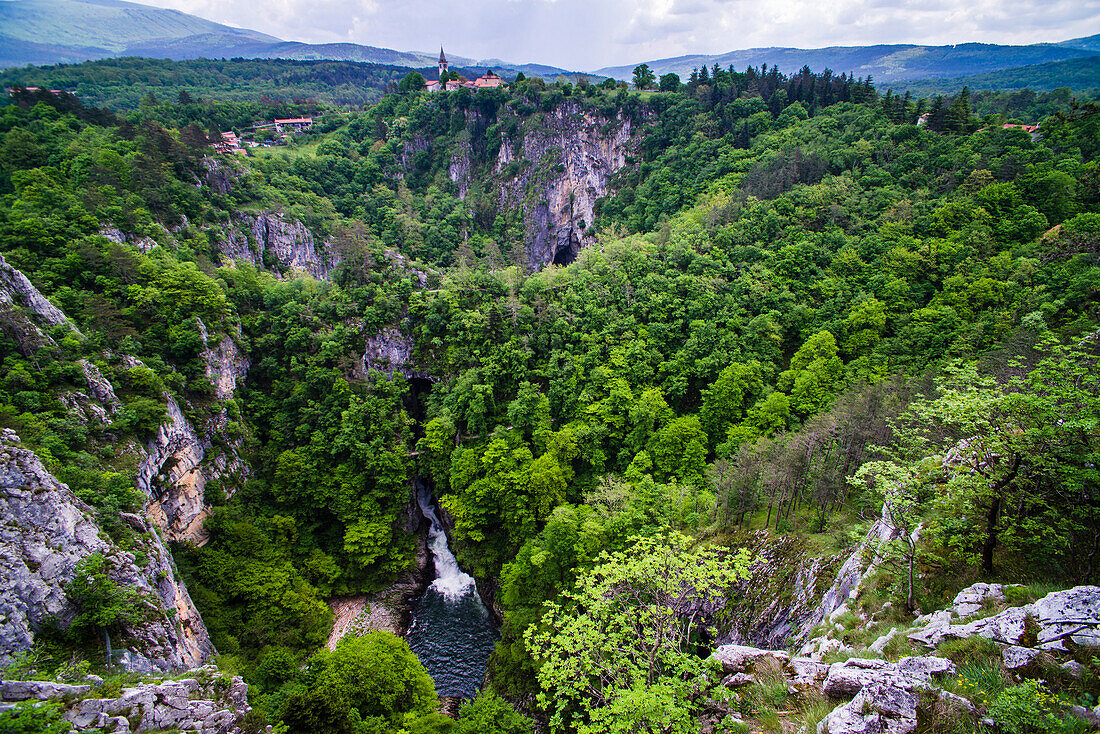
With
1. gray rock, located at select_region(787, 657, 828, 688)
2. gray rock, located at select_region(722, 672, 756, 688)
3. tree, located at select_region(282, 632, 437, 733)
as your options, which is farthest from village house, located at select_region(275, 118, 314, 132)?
gray rock, located at select_region(787, 657, 828, 688)

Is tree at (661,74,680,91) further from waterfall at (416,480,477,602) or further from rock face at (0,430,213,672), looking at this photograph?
rock face at (0,430,213,672)

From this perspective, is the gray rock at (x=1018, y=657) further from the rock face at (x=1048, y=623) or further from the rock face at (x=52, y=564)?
the rock face at (x=52, y=564)

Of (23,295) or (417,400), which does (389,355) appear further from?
(23,295)

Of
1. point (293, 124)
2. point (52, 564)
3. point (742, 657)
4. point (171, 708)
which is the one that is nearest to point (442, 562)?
point (171, 708)

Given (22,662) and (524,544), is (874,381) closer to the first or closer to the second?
(524,544)

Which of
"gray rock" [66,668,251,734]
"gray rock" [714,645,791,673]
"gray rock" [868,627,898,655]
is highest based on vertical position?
"gray rock" [868,627,898,655]

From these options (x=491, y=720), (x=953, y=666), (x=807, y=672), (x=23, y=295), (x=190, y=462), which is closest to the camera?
(x=953, y=666)
